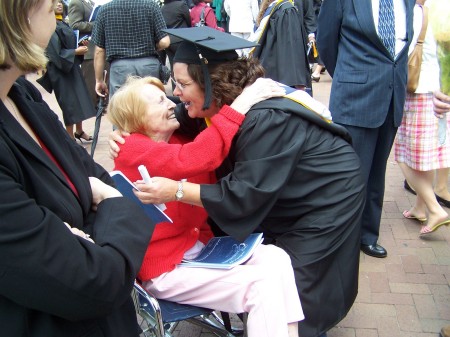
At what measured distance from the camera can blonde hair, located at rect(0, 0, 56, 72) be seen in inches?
40.9

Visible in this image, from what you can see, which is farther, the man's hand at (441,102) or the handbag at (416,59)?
the handbag at (416,59)

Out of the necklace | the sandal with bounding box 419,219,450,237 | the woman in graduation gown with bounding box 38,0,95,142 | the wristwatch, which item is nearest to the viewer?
the necklace

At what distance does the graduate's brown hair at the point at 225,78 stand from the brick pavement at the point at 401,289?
1.42 metres

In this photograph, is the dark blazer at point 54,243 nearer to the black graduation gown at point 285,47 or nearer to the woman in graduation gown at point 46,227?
the woman in graduation gown at point 46,227

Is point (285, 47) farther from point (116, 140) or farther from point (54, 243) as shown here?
point (54, 243)

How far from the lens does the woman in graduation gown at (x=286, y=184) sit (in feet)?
6.43

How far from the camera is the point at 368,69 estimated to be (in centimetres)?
307

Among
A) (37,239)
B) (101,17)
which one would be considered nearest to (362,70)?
(37,239)

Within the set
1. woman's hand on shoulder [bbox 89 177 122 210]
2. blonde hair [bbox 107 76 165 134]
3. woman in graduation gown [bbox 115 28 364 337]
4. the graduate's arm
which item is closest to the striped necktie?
woman in graduation gown [bbox 115 28 364 337]

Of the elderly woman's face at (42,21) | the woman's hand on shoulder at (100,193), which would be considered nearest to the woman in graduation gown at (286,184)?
the woman's hand on shoulder at (100,193)

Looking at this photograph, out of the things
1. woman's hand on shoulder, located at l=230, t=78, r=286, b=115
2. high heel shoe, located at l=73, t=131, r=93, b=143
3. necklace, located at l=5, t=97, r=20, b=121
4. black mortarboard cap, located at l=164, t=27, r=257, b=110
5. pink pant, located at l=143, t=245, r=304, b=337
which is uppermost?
necklace, located at l=5, t=97, r=20, b=121

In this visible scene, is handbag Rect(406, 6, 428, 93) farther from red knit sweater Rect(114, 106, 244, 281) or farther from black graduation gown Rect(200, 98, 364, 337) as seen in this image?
red knit sweater Rect(114, 106, 244, 281)

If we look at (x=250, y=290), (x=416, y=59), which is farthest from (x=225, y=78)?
(x=416, y=59)

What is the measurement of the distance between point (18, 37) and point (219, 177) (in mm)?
1379
